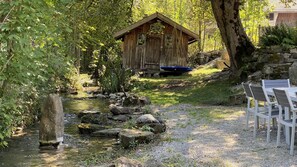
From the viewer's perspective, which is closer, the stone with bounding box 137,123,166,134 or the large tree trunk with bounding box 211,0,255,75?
the stone with bounding box 137,123,166,134

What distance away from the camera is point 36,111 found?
1080cm

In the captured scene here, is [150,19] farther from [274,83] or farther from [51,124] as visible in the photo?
[274,83]

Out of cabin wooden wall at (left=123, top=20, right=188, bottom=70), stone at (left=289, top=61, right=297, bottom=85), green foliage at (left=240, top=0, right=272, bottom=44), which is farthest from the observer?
green foliage at (left=240, top=0, right=272, bottom=44)

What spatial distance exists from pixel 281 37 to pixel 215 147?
29.7ft

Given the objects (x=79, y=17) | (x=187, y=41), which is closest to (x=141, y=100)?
(x=79, y=17)

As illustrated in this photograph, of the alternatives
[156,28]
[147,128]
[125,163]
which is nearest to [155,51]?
[156,28]

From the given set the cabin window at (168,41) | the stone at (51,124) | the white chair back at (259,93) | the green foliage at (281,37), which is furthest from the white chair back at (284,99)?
the cabin window at (168,41)

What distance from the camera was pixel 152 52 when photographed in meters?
24.9

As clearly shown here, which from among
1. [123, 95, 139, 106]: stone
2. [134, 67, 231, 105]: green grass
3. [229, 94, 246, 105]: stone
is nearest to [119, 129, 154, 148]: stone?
A: [229, 94, 246, 105]: stone

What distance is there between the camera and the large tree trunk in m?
15.2

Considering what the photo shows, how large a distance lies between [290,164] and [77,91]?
14781mm

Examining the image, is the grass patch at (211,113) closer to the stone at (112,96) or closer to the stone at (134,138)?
the stone at (134,138)

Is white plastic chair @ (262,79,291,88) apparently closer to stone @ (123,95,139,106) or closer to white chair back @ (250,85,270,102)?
white chair back @ (250,85,270,102)

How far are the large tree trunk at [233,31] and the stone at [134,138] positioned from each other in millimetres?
8537
